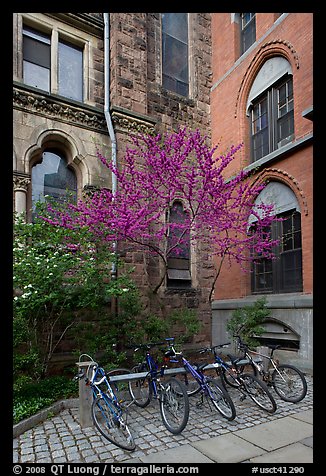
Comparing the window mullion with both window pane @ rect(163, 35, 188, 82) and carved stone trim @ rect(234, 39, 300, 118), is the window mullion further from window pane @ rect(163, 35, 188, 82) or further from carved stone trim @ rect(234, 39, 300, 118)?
carved stone trim @ rect(234, 39, 300, 118)

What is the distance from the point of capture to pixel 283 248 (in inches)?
395

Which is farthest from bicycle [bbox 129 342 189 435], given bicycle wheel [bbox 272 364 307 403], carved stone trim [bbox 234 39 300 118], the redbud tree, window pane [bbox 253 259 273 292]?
carved stone trim [bbox 234 39 300 118]

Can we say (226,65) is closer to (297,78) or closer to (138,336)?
(297,78)

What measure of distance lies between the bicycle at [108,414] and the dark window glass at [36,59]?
7.84m

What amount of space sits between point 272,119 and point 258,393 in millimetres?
8489

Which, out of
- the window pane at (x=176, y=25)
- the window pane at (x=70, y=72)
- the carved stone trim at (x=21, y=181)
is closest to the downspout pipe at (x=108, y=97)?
the window pane at (x=70, y=72)

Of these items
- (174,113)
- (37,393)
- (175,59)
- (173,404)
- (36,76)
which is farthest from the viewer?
(175,59)

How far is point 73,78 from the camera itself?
9.84 meters

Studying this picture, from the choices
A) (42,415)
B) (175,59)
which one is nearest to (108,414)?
(42,415)

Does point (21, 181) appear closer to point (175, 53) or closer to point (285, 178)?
point (285, 178)

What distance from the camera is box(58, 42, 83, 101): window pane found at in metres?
9.62

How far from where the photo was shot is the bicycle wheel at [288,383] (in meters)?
5.98

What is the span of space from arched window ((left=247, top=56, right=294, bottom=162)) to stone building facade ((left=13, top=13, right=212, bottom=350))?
8.52ft
